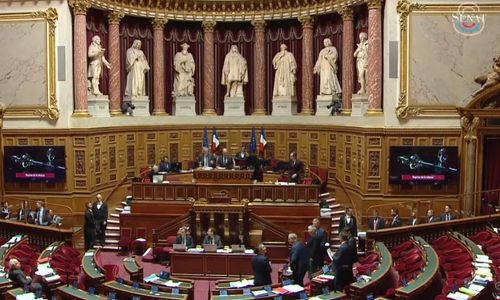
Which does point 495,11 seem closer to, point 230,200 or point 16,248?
point 230,200

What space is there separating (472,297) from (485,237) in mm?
6031

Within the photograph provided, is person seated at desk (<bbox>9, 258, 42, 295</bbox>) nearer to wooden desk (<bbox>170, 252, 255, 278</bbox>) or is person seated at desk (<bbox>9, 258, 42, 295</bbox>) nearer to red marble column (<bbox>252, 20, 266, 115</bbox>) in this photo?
wooden desk (<bbox>170, 252, 255, 278</bbox>)

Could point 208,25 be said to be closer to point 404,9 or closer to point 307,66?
point 307,66

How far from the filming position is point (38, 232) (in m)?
18.2

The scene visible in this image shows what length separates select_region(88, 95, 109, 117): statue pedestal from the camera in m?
23.6

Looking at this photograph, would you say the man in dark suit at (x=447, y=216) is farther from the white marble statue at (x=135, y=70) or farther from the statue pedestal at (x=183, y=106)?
the white marble statue at (x=135, y=70)

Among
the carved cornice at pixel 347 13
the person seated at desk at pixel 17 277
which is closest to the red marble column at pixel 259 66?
the carved cornice at pixel 347 13

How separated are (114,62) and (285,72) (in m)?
7.23

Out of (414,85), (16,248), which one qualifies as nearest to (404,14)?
(414,85)

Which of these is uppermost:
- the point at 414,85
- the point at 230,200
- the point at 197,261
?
the point at 414,85

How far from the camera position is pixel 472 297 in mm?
11469

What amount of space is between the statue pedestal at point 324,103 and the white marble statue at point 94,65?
8.77 meters

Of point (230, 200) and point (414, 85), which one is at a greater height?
point (414, 85)

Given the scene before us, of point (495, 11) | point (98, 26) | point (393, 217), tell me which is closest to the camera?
point (393, 217)
